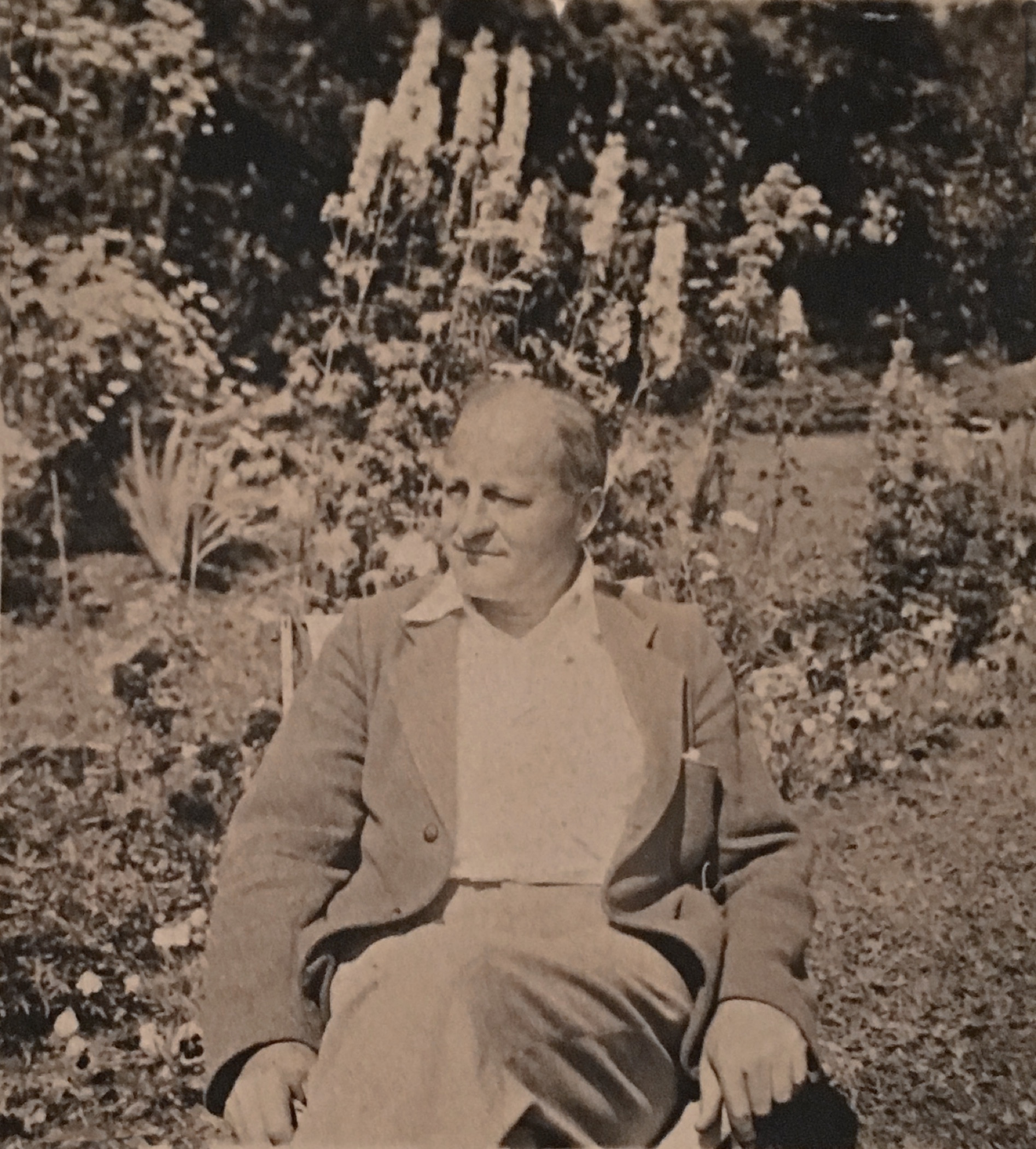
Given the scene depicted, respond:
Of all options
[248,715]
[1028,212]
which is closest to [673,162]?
[1028,212]

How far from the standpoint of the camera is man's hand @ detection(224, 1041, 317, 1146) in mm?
1563

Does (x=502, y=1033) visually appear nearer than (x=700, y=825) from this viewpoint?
Yes

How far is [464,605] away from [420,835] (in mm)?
297

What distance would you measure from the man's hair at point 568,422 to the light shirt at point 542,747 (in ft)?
0.37

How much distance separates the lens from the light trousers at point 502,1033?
153 centimetres

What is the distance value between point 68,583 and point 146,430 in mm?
223

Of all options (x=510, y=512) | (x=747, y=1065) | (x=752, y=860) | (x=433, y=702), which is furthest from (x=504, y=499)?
(x=747, y=1065)

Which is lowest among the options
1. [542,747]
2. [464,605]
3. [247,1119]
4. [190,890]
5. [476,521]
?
[247,1119]

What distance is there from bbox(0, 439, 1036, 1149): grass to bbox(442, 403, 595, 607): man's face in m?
0.24

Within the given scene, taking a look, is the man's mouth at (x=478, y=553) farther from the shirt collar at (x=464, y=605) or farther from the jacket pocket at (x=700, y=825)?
the jacket pocket at (x=700, y=825)

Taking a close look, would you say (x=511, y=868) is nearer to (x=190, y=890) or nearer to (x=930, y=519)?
(x=190, y=890)

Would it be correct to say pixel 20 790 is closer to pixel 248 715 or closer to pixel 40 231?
pixel 248 715

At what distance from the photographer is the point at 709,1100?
157 cm

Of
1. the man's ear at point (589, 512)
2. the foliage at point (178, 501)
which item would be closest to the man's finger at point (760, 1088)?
the man's ear at point (589, 512)
